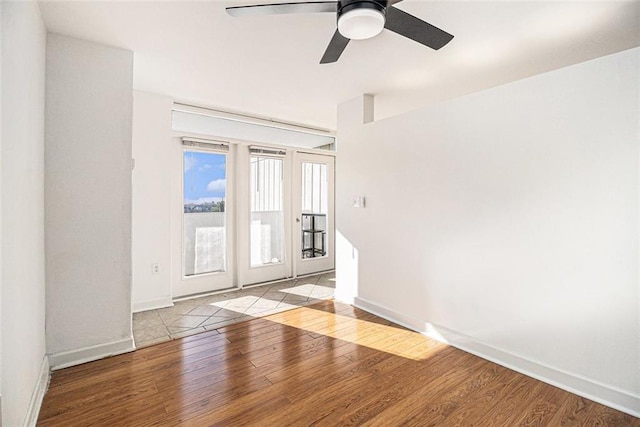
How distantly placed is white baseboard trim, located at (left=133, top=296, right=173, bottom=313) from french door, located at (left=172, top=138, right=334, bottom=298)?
25cm

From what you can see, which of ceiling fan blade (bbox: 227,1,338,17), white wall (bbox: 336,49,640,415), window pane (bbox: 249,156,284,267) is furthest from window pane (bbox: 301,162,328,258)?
ceiling fan blade (bbox: 227,1,338,17)

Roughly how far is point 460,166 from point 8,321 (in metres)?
3.07

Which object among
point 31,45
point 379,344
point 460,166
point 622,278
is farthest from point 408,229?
point 31,45

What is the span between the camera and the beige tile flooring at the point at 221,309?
10.2ft

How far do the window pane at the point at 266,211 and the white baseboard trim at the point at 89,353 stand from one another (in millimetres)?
2226

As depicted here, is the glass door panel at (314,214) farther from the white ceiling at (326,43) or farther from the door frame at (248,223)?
the white ceiling at (326,43)

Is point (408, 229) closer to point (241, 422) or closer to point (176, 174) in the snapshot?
point (241, 422)

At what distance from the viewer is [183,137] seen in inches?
157

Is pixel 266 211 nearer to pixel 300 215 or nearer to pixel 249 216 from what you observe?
pixel 249 216

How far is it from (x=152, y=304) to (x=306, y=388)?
2.44m

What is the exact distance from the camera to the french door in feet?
13.8

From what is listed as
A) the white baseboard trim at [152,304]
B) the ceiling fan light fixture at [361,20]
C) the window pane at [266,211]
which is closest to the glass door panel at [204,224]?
the white baseboard trim at [152,304]

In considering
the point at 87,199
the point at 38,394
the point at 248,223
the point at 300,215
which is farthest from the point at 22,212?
the point at 300,215

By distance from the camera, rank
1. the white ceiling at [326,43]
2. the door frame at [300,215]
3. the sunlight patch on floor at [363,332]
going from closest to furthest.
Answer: the white ceiling at [326,43] < the sunlight patch on floor at [363,332] < the door frame at [300,215]
